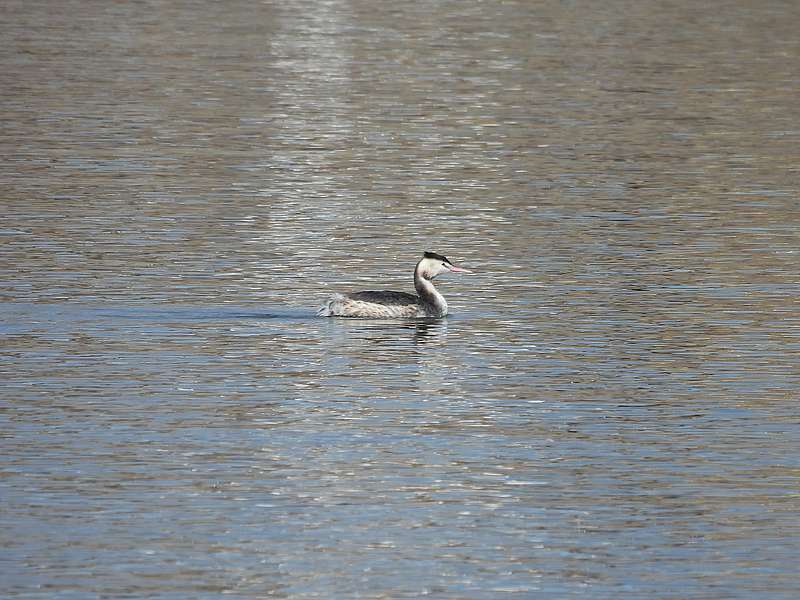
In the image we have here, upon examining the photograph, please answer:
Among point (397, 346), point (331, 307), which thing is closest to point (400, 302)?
point (331, 307)

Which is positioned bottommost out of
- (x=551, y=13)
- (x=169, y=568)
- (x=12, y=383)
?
(x=551, y=13)

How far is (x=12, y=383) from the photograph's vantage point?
1853 centimetres

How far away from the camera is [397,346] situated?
21.3 metres

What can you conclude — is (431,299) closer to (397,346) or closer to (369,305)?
(369,305)

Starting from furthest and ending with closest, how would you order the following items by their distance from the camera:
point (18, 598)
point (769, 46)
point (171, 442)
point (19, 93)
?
point (769, 46) < point (19, 93) < point (171, 442) < point (18, 598)

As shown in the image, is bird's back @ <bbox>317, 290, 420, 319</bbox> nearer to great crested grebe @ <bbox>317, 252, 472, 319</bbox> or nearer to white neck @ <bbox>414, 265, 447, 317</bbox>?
great crested grebe @ <bbox>317, 252, 472, 319</bbox>

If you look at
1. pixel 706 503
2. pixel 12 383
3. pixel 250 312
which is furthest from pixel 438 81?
pixel 706 503

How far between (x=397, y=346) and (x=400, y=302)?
4.89 feet

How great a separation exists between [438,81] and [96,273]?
89.8ft

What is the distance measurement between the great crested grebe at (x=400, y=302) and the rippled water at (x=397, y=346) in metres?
0.21

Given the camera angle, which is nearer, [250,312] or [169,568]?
[169,568]

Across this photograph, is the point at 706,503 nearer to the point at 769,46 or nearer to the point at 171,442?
the point at 171,442

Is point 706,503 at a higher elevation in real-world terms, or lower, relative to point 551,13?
higher

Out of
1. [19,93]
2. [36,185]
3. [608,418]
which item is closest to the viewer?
[608,418]
